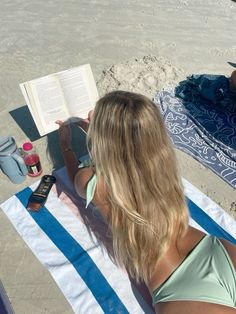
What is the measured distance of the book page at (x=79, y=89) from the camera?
278cm

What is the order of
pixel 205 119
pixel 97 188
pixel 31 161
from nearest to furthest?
pixel 97 188, pixel 31 161, pixel 205 119

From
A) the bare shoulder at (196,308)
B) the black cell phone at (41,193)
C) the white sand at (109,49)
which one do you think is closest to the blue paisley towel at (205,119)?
the white sand at (109,49)

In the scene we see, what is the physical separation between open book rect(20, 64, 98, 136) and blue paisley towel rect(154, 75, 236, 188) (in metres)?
0.91

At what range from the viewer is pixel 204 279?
1.65 m

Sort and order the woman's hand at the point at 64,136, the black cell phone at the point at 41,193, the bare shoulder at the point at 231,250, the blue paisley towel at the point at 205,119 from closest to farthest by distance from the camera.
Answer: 1. the bare shoulder at the point at 231,250
2. the black cell phone at the point at 41,193
3. the woman's hand at the point at 64,136
4. the blue paisley towel at the point at 205,119

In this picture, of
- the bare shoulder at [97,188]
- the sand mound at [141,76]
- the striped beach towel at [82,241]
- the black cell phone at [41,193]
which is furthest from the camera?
the sand mound at [141,76]

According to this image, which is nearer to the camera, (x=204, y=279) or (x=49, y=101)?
(x=204, y=279)

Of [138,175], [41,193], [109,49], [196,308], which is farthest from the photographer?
[109,49]

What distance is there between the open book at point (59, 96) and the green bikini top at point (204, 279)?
1.51 metres

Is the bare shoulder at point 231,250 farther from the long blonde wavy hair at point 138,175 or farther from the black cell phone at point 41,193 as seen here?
the black cell phone at point 41,193

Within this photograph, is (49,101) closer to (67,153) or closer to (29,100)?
(29,100)

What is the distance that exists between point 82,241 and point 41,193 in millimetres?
482

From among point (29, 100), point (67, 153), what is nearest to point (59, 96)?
point (29, 100)

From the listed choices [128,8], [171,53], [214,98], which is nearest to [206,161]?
[214,98]
